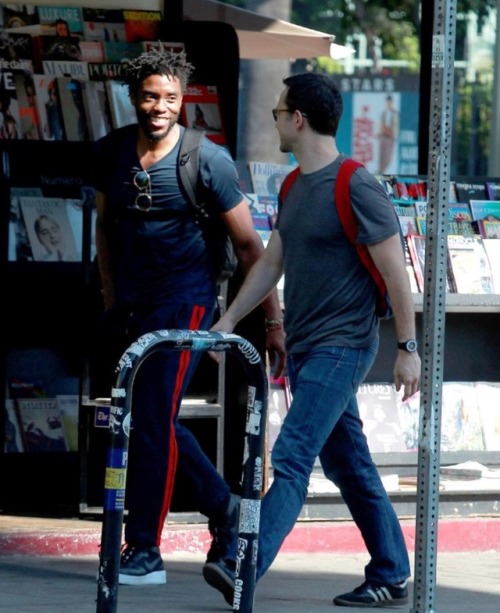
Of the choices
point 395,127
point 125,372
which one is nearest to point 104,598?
point 125,372

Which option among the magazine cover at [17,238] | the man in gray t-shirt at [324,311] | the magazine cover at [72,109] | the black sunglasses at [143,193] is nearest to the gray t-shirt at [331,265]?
the man in gray t-shirt at [324,311]

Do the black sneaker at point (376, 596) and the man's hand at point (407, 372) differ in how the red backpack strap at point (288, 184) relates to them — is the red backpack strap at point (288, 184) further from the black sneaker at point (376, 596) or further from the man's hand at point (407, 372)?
the black sneaker at point (376, 596)

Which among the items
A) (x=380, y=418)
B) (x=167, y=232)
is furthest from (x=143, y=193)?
(x=380, y=418)

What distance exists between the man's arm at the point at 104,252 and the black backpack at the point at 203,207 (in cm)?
39

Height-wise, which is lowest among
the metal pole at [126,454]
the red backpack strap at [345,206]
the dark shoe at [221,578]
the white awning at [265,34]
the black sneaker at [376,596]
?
the black sneaker at [376,596]

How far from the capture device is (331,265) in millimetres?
5277

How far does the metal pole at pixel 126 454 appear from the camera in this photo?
3941 millimetres

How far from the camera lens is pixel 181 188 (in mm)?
5711

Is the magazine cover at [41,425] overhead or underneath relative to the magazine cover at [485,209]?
underneath

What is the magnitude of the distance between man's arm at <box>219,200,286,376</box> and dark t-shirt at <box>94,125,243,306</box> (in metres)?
0.06

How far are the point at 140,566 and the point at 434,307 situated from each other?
1728 mm

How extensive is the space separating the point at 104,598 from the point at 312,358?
1532 millimetres

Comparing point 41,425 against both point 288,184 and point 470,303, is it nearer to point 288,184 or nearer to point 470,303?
point 470,303

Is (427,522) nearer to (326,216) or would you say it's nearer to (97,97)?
(326,216)
